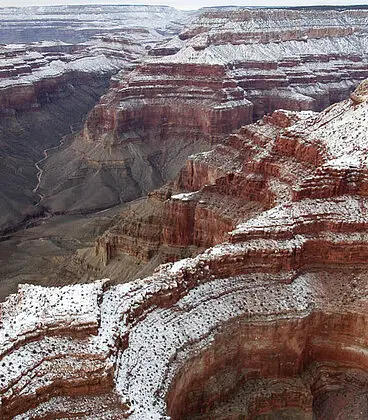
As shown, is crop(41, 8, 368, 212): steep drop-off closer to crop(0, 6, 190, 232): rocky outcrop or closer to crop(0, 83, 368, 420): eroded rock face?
crop(0, 6, 190, 232): rocky outcrop

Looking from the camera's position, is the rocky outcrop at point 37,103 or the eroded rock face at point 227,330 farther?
the rocky outcrop at point 37,103

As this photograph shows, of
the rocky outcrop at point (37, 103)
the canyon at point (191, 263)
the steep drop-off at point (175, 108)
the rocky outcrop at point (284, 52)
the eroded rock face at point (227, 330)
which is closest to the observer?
the eroded rock face at point (227, 330)

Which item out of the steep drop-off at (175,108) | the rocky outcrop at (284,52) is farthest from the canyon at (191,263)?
the rocky outcrop at (284,52)

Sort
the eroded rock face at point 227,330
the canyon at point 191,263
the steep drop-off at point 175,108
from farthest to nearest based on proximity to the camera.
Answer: the steep drop-off at point 175,108 → the canyon at point 191,263 → the eroded rock face at point 227,330

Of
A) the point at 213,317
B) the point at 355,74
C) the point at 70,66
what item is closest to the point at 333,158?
the point at 213,317

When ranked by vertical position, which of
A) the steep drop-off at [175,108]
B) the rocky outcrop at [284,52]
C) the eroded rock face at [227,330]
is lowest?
the eroded rock face at [227,330]

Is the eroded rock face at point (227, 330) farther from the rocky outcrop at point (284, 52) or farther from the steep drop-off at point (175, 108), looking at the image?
the rocky outcrop at point (284, 52)

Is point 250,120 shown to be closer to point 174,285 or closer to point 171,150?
point 171,150

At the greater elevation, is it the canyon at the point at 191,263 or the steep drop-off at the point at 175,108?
the steep drop-off at the point at 175,108
